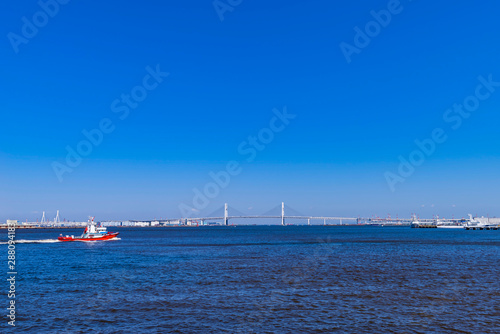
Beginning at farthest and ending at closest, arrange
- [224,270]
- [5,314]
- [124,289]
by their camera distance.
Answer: [224,270] → [124,289] → [5,314]

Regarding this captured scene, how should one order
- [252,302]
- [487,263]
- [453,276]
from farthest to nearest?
[487,263] → [453,276] → [252,302]

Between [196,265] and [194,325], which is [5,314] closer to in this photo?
[194,325]

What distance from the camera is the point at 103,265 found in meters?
42.8

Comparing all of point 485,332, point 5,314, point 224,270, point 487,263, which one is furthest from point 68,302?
point 487,263

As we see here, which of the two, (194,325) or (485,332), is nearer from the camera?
(485,332)

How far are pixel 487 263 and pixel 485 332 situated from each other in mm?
29761

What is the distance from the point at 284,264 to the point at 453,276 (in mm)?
16921

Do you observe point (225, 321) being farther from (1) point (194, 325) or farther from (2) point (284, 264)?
(2) point (284, 264)

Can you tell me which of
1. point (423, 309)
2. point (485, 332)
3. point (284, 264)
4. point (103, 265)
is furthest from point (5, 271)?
point (485, 332)

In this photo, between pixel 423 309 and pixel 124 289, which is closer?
pixel 423 309

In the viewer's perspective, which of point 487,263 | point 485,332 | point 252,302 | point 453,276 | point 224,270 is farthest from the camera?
point 487,263

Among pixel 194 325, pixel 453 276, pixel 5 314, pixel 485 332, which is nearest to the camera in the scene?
pixel 485 332

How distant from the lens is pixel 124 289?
1078 inches

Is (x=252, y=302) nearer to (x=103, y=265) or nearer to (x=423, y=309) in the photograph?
(x=423, y=309)
